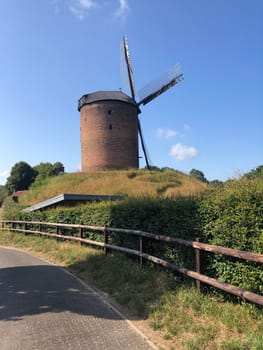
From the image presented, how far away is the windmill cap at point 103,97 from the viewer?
145 feet

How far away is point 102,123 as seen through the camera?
43.3m

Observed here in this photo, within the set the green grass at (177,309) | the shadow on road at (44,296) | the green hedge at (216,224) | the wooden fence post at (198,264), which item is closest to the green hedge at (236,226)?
the green hedge at (216,224)

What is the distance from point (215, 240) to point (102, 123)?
38382mm

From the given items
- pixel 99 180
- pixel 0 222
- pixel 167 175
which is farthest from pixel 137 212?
pixel 167 175

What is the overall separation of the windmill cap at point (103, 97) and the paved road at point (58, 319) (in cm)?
3750

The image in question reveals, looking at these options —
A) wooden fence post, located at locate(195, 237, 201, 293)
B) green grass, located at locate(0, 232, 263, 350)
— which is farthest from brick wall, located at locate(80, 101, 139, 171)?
wooden fence post, located at locate(195, 237, 201, 293)

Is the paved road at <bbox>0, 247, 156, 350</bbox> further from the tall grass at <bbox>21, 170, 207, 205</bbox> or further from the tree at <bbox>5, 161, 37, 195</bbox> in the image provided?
the tree at <bbox>5, 161, 37, 195</bbox>

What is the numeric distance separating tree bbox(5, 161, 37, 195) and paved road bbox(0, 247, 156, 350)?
79.6 m

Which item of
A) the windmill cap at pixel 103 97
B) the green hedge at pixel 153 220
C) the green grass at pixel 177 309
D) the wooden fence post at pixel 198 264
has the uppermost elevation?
the windmill cap at pixel 103 97

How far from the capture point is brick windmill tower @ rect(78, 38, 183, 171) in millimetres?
42781

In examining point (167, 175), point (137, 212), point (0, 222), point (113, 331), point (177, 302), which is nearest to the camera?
point (113, 331)

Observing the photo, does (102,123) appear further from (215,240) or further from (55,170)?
(55,170)

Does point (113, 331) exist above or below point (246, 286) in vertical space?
below

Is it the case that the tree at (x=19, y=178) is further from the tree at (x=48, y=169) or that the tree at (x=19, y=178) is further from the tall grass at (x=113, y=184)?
the tall grass at (x=113, y=184)
